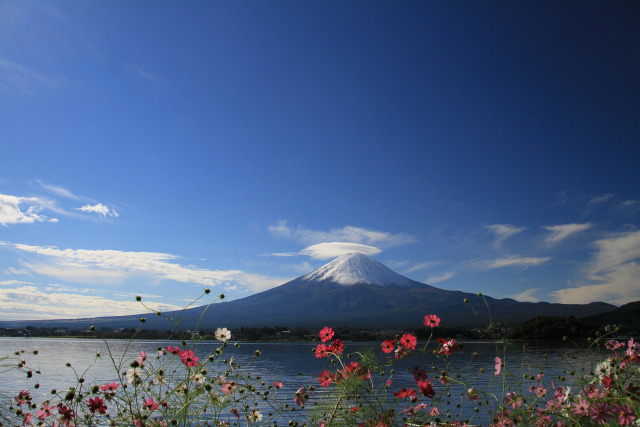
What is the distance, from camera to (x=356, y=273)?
14088 centimetres

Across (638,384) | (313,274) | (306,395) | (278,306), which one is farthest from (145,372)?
(313,274)


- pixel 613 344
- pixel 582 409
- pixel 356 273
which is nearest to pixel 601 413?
pixel 582 409

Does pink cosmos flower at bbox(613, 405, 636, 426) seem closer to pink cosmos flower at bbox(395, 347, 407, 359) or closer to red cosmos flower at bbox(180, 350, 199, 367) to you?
pink cosmos flower at bbox(395, 347, 407, 359)

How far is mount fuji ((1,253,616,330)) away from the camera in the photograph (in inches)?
3349

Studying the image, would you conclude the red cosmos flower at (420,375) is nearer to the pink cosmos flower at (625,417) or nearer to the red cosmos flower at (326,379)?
the red cosmos flower at (326,379)

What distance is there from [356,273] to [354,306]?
115 feet

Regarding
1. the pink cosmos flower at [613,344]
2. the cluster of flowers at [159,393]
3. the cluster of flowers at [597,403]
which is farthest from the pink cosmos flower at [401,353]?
the pink cosmos flower at [613,344]

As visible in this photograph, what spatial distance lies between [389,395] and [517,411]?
10460 mm

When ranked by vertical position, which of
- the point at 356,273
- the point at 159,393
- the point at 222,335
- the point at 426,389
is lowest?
the point at 159,393

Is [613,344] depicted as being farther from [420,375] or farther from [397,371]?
[397,371]

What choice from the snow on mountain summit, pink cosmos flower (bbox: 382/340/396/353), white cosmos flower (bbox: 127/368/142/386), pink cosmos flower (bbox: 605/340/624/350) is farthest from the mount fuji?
white cosmos flower (bbox: 127/368/142/386)

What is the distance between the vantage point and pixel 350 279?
134 meters

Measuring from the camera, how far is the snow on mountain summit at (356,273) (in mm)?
133625

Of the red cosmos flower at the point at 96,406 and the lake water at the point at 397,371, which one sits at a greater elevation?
the red cosmos flower at the point at 96,406
